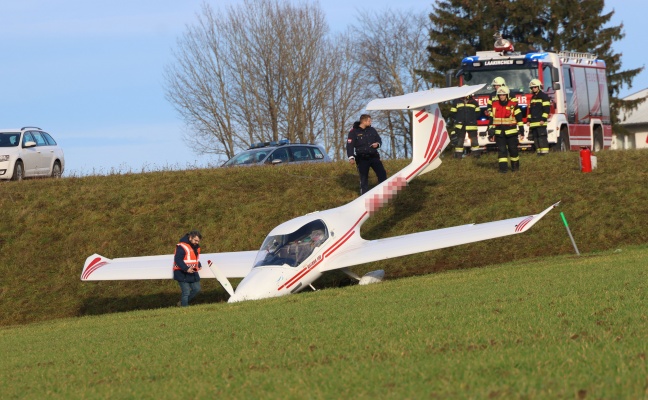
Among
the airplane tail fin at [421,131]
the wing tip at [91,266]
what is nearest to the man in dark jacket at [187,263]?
the wing tip at [91,266]

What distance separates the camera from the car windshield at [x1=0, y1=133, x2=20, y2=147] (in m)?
32.8

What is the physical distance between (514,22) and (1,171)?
34.8m

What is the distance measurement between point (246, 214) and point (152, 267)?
22.0ft

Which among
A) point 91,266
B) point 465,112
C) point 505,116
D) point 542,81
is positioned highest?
point 542,81

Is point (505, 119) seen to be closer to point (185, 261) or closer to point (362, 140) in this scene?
point (362, 140)

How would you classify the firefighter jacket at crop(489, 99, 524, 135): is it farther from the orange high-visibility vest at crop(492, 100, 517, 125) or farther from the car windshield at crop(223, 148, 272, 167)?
the car windshield at crop(223, 148, 272, 167)

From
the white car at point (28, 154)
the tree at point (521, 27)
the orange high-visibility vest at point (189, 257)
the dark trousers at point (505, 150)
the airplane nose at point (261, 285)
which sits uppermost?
the tree at point (521, 27)

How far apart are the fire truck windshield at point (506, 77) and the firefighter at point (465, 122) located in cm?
99

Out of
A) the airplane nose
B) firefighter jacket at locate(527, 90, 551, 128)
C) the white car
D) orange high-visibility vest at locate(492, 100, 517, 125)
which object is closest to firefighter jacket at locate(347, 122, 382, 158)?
orange high-visibility vest at locate(492, 100, 517, 125)

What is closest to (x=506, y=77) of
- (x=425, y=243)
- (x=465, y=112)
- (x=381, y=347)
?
(x=465, y=112)

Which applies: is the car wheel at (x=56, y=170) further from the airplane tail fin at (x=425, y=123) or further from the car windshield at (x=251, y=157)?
the airplane tail fin at (x=425, y=123)

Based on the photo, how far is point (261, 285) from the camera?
58.7 ft

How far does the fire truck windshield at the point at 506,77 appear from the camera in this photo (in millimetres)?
31422

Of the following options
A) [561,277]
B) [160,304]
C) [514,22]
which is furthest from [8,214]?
[514,22]
